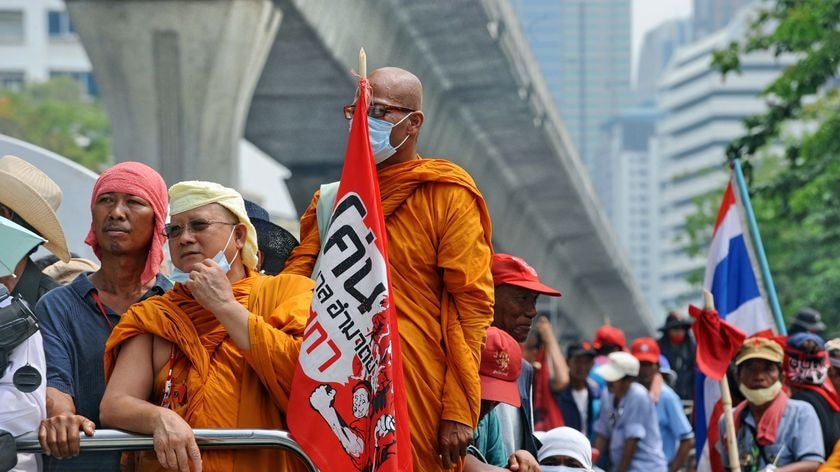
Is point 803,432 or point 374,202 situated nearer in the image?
point 374,202

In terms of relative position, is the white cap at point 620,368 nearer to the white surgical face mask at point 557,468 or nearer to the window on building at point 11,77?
the white surgical face mask at point 557,468

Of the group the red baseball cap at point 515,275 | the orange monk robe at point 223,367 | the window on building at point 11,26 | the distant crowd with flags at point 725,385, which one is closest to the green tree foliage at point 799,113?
the distant crowd with flags at point 725,385

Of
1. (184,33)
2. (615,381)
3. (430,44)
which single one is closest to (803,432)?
(615,381)

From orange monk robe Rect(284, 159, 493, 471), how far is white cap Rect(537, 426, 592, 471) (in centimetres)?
176

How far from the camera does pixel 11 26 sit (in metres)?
117

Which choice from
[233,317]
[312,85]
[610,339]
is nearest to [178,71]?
→ [312,85]

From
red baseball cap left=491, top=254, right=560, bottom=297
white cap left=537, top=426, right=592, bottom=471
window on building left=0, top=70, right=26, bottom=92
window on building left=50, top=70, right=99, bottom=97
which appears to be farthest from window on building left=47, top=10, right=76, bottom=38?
red baseball cap left=491, top=254, right=560, bottom=297

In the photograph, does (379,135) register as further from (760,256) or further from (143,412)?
(760,256)

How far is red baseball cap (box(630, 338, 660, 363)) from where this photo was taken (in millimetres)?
13406

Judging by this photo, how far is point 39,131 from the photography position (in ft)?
224

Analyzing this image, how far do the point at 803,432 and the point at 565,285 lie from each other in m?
44.6

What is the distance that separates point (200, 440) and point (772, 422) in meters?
4.63

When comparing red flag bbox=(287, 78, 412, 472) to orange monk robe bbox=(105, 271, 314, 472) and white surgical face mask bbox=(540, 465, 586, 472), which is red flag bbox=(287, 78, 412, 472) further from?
white surgical face mask bbox=(540, 465, 586, 472)

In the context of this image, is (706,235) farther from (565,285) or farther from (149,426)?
(149,426)
